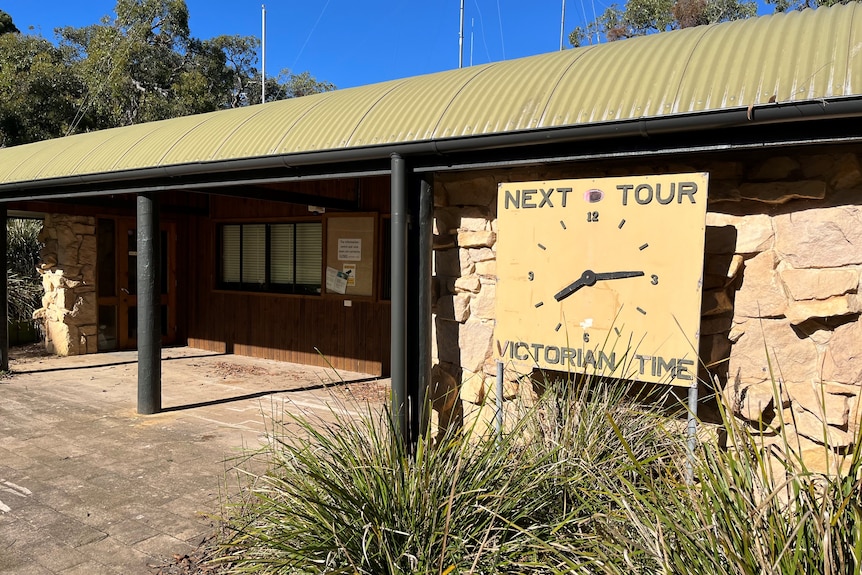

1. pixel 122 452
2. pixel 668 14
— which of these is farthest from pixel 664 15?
pixel 122 452

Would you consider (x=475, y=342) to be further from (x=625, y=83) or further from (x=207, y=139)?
(x=207, y=139)

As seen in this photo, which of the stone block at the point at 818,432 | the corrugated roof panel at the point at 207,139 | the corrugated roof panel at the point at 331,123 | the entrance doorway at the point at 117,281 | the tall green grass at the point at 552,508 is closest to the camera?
the tall green grass at the point at 552,508

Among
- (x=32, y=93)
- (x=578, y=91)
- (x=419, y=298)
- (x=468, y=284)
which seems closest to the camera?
(x=578, y=91)

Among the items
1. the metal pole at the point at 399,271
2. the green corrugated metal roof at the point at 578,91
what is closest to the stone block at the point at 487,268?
the metal pole at the point at 399,271

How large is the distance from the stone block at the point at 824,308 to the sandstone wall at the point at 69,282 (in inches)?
383

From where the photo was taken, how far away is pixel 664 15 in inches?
854

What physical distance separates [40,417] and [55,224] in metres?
4.61

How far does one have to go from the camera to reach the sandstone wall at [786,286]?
315 cm

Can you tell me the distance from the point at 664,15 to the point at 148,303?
21407 millimetres

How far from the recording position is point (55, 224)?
9578 millimetres

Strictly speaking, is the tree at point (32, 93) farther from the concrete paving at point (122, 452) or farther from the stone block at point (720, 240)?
the stone block at point (720, 240)

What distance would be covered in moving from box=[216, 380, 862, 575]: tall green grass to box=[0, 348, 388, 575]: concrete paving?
44 cm

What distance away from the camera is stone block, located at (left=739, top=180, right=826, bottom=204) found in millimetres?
3232

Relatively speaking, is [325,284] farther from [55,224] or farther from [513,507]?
[513,507]
